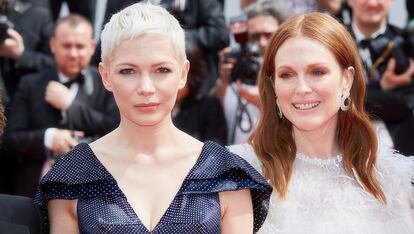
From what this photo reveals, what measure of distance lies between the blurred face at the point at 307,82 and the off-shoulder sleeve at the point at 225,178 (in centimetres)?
56

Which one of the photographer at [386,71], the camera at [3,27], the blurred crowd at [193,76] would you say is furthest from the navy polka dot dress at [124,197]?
the camera at [3,27]

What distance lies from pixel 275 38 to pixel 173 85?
85 cm

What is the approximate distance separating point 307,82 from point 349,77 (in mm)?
260

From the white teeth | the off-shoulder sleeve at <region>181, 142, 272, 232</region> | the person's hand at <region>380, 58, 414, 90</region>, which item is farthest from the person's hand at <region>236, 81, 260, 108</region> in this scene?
the off-shoulder sleeve at <region>181, 142, 272, 232</region>

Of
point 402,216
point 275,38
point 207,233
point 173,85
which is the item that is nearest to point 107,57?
point 173,85

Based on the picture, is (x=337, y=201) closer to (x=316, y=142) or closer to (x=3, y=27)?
(x=316, y=142)

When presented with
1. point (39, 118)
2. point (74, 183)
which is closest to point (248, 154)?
point (74, 183)

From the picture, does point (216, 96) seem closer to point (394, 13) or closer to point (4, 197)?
point (394, 13)

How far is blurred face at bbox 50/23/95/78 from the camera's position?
520 centimetres

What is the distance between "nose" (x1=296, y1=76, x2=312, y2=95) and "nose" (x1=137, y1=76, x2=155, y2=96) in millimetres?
817

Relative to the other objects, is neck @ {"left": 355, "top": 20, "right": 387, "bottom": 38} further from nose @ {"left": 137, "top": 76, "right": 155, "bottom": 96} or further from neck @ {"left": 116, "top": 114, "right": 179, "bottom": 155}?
nose @ {"left": 137, "top": 76, "right": 155, "bottom": 96}

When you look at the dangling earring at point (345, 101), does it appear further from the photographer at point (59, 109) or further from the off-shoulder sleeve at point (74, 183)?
the photographer at point (59, 109)

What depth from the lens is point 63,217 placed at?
2.68 meters

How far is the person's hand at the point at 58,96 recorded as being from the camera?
16.7 feet
